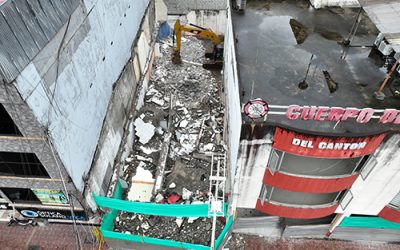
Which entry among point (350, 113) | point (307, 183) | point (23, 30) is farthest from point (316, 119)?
point (23, 30)

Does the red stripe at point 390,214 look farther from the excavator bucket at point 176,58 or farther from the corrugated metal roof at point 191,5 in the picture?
the corrugated metal roof at point 191,5

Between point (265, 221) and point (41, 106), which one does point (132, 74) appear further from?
point (265, 221)

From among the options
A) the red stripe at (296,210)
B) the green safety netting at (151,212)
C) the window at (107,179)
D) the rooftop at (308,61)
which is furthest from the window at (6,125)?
the red stripe at (296,210)

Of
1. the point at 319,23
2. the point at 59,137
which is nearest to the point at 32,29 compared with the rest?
the point at 59,137

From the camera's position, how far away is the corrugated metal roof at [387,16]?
41.9 ft

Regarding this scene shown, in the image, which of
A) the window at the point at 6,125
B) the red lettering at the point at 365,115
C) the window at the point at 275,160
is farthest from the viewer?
the window at the point at 275,160

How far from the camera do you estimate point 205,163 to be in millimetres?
22469

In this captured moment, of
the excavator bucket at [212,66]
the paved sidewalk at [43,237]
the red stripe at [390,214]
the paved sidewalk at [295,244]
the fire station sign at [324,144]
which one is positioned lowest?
the paved sidewalk at [295,244]

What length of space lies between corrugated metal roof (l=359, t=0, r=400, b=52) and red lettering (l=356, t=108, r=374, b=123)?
9.58ft

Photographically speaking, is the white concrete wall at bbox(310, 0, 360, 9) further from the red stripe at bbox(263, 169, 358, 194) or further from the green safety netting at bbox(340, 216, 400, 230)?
the green safety netting at bbox(340, 216, 400, 230)

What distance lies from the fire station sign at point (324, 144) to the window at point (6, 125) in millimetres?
11207

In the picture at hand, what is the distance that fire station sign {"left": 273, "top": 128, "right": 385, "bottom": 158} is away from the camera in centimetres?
1214

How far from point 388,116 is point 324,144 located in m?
2.74

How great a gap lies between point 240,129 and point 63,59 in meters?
8.81
